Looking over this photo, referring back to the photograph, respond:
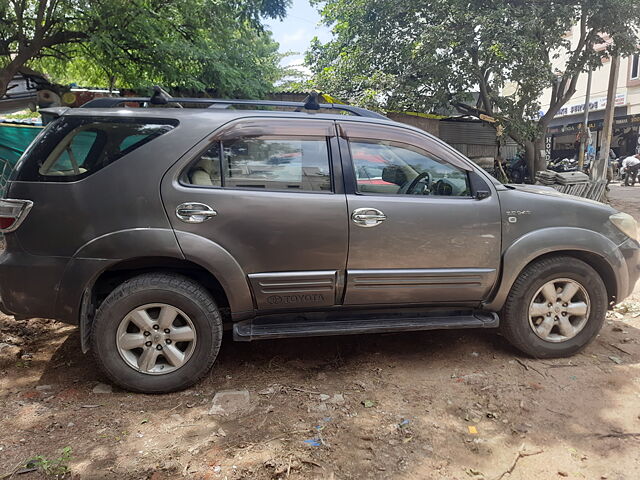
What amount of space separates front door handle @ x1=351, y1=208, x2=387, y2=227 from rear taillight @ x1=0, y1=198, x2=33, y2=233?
6.53 feet

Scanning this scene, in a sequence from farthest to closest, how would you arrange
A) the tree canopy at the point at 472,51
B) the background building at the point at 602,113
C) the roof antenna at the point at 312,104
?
1. the background building at the point at 602,113
2. the tree canopy at the point at 472,51
3. the roof antenna at the point at 312,104

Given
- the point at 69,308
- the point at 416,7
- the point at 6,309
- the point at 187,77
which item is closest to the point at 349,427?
the point at 69,308

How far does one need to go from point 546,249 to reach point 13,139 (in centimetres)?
869

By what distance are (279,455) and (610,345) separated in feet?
9.75

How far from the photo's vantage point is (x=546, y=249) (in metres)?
3.18

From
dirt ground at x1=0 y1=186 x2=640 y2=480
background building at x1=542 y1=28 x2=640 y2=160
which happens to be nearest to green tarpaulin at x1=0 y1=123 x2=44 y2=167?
dirt ground at x1=0 y1=186 x2=640 y2=480

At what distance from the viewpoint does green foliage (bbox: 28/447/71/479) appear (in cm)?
212

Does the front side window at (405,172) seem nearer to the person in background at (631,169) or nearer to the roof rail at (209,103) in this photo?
the roof rail at (209,103)

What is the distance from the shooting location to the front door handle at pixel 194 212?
2.75m

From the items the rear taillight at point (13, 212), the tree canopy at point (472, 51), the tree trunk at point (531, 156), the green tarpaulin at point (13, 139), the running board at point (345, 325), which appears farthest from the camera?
the tree trunk at point (531, 156)

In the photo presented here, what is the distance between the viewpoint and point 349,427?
253cm

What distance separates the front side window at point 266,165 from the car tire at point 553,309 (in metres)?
1.63

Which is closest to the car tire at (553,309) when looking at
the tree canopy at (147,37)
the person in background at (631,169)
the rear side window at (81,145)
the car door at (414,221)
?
the car door at (414,221)

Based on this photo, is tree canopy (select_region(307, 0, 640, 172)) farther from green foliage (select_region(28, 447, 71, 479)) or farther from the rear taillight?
green foliage (select_region(28, 447, 71, 479))
